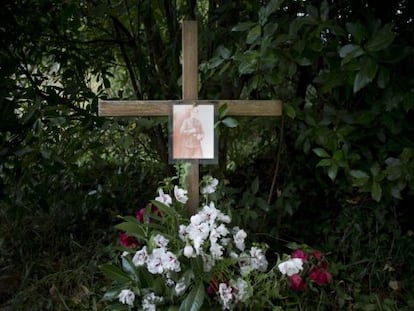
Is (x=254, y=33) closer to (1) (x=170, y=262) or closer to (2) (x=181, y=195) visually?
(2) (x=181, y=195)

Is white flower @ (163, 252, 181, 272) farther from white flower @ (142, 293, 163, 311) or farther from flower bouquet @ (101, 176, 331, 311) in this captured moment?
white flower @ (142, 293, 163, 311)

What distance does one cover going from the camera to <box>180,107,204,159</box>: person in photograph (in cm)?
202

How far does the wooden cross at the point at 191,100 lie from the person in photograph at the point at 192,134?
0.06 meters

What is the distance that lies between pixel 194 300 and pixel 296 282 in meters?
0.45

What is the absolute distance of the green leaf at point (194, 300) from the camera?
1833mm

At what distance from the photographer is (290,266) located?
6.43 ft

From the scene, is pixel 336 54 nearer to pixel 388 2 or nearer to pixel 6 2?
pixel 388 2

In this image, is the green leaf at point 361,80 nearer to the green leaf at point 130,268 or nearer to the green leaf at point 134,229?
the green leaf at point 134,229

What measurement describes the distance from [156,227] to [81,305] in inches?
26.3

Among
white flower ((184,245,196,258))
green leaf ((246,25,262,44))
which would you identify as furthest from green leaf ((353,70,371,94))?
white flower ((184,245,196,258))

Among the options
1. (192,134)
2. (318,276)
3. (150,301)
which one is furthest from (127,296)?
(318,276)

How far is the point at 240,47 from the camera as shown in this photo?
2182 millimetres

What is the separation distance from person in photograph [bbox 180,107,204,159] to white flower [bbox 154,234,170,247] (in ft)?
1.08

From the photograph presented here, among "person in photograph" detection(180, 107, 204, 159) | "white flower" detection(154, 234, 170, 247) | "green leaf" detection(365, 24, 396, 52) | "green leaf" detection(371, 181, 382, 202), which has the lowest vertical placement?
"white flower" detection(154, 234, 170, 247)
